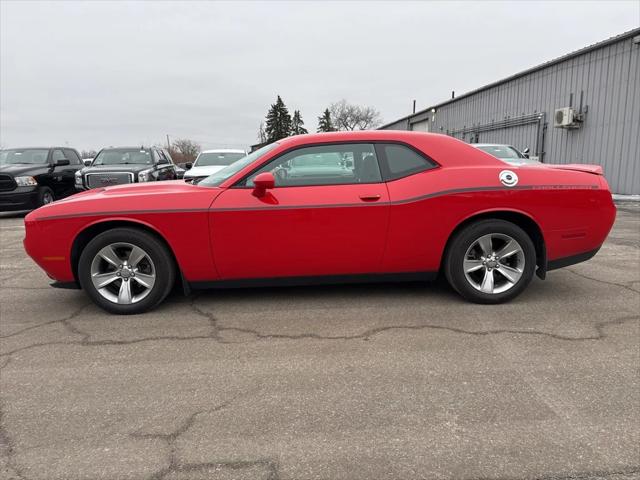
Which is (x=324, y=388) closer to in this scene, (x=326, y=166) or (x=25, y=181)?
(x=326, y=166)

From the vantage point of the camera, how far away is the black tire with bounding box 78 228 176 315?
3910 mm

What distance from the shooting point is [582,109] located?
15.1m

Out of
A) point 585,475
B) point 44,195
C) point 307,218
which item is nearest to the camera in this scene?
point 585,475

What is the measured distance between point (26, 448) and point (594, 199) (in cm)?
457

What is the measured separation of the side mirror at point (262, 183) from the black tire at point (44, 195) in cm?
980

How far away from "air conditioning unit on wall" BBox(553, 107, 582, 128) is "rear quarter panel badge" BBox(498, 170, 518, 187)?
1320cm

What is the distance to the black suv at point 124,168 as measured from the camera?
428 inches

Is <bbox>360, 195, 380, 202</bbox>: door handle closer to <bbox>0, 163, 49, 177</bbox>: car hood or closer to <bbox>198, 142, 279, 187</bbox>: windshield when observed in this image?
<bbox>198, 142, 279, 187</bbox>: windshield

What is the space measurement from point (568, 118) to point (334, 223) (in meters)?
14.3

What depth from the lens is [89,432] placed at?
238 cm

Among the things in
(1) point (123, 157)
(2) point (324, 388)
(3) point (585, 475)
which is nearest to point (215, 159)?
(1) point (123, 157)

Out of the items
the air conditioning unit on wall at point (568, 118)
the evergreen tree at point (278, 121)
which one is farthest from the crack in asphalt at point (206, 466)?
the evergreen tree at point (278, 121)

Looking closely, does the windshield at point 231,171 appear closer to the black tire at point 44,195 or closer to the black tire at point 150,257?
the black tire at point 150,257

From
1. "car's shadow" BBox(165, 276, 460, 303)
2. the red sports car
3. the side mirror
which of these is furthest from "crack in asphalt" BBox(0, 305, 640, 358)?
the side mirror
